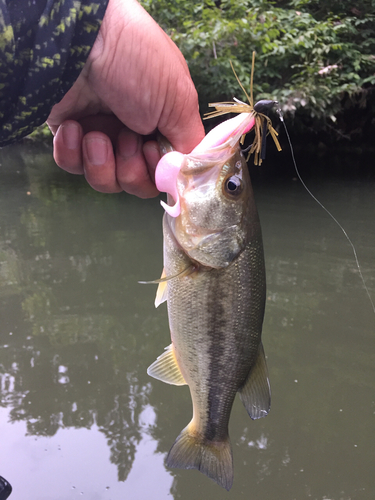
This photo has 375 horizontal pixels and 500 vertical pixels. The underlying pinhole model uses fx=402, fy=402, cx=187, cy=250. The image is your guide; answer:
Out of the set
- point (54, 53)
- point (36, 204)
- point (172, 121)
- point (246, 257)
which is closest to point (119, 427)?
point (246, 257)

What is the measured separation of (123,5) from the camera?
130 cm

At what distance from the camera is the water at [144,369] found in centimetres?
269

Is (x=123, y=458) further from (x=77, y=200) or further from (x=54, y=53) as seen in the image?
(x=77, y=200)

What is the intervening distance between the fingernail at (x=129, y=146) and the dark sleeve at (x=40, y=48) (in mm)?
365

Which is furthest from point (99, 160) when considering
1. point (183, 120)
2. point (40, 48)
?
point (40, 48)

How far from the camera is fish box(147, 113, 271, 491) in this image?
141 cm

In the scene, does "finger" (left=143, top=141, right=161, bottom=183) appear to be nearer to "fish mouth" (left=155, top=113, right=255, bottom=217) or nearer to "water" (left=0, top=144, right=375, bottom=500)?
"fish mouth" (left=155, top=113, right=255, bottom=217)

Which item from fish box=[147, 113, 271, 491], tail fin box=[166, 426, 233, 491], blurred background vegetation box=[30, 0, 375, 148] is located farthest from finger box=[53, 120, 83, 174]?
blurred background vegetation box=[30, 0, 375, 148]

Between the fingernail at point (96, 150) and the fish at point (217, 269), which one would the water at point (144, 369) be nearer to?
the fish at point (217, 269)

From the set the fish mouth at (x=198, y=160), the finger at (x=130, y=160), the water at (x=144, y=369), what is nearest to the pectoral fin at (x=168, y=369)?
the fish mouth at (x=198, y=160)

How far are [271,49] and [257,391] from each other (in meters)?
8.64

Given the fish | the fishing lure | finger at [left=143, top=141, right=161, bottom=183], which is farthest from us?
finger at [left=143, top=141, right=161, bottom=183]

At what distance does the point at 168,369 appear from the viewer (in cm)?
165

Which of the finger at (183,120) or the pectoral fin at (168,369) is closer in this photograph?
the finger at (183,120)
